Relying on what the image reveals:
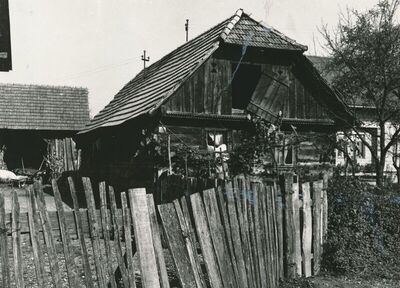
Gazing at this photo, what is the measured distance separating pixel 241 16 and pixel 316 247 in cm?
1144

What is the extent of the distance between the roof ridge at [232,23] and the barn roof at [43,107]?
1668 cm

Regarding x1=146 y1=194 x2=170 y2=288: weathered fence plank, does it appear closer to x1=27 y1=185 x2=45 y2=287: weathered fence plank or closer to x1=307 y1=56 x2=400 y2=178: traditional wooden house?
x1=27 y1=185 x2=45 y2=287: weathered fence plank

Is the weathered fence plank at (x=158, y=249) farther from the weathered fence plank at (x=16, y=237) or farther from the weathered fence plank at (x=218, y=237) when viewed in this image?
the weathered fence plank at (x=16, y=237)

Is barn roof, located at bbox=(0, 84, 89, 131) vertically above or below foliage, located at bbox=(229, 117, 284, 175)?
above

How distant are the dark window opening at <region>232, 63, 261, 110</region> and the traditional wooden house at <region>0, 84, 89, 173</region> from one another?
11.1m

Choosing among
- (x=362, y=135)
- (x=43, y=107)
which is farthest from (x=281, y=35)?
(x=43, y=107)

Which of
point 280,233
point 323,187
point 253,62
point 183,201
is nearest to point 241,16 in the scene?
point 253,62

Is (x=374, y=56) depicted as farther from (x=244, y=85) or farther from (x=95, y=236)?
(x=95, y=236)

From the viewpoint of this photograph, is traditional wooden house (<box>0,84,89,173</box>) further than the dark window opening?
Yes

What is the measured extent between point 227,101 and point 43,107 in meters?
19.2

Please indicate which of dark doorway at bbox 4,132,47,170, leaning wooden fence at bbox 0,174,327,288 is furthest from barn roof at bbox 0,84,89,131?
leaning wooden fence at bbox 0,174,327,288

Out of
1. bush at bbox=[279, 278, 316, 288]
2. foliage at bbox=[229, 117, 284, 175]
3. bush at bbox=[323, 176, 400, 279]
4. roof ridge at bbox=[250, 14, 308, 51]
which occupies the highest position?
roof ridge at bbox=[250, 14, 308, 51]

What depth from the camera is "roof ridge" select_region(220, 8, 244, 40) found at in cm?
1498

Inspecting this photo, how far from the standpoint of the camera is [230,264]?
16.0 ft
